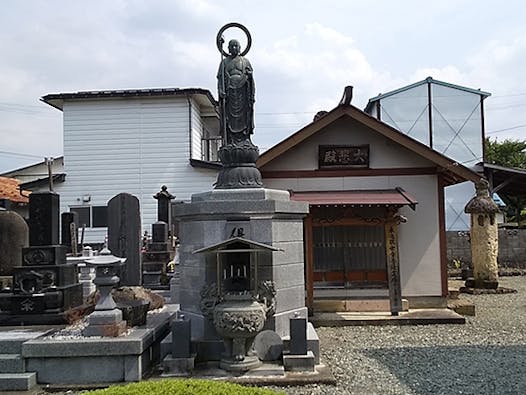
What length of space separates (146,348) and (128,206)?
5.95 metres

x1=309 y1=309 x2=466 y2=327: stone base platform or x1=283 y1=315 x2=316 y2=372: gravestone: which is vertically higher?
x1=283 y1=315 x2=316 y2=372: gravestone

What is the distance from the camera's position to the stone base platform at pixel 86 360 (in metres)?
6.83

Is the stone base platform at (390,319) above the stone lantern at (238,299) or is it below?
below

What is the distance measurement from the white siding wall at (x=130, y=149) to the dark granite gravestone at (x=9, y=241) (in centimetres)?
768

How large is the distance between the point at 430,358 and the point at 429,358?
16mm

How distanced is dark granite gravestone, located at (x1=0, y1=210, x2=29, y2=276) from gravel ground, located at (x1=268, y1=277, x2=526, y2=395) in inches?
311

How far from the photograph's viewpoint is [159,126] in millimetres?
20859

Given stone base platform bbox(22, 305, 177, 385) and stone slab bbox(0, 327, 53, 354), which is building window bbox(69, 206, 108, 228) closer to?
stone slab bbox(0, 327, 53, 354)

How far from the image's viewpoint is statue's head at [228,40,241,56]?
8.62 metres

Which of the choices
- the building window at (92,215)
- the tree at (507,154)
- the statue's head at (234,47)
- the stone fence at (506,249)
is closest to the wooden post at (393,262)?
the statue's head at (234,47)

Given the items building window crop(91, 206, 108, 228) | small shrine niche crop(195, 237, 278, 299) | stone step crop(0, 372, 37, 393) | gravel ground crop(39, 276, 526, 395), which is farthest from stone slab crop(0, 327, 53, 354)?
building window crop(91, 206, 108, 228)

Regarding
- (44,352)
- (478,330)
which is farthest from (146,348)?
(478,330)

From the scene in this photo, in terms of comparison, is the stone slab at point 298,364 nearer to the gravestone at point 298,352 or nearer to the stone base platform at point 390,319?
the gravestone at point 298,352

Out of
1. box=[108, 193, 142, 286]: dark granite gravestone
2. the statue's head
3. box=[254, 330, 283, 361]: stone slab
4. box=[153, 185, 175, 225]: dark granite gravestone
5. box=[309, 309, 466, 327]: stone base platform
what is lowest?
box=[309, 309, 466, 327]: stone base platform
